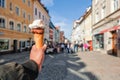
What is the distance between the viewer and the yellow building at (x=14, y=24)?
28969 millimetres

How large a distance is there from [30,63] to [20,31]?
36.1 meters

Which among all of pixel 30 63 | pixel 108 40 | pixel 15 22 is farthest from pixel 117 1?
pixel 30 63

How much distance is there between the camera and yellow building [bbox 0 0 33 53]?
2897 cm

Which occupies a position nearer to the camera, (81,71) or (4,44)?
(81,71)

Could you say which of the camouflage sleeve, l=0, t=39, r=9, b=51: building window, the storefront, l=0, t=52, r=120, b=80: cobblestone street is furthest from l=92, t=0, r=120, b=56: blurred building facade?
the camouflage sleeve

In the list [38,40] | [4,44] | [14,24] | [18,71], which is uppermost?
[14,24]

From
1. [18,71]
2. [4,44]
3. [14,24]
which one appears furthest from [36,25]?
[14,24]

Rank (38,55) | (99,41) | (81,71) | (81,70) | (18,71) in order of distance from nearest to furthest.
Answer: (18,71), (38,55), (81,71), (81,70), (99,41)

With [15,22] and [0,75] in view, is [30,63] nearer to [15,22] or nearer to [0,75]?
[0,75]

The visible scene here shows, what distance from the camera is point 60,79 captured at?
34.0 feet

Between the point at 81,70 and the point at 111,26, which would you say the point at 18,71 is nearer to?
the point at 81,70

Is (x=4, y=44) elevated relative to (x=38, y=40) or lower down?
lower down

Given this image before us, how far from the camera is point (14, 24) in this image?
3344cm

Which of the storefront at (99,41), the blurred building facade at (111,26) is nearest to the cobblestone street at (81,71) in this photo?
the blurred building facade at (111,26)
